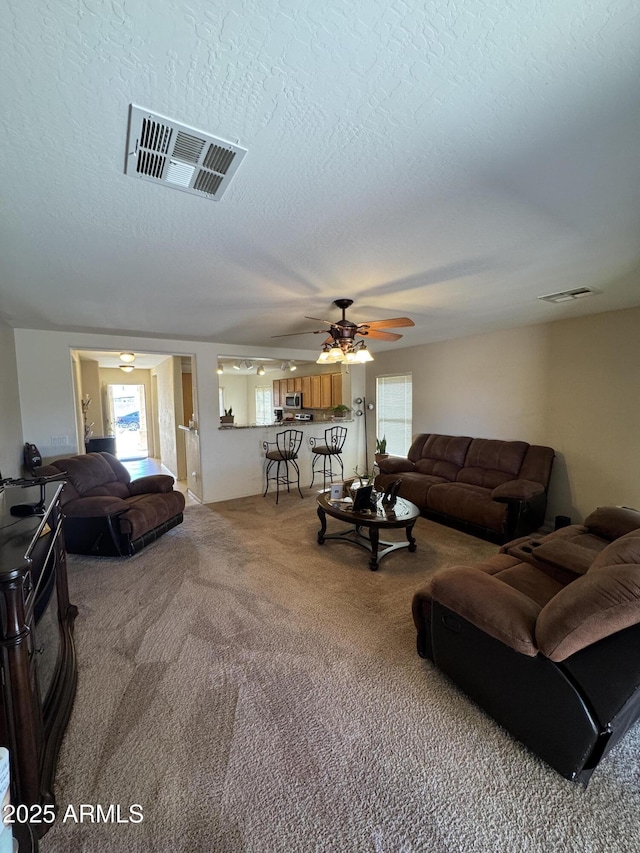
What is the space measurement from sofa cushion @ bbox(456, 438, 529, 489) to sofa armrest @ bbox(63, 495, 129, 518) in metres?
4.07

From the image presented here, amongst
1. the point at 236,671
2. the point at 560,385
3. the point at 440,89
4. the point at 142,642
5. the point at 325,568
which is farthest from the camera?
the point at 560,385

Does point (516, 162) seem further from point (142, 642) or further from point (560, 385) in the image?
point (560, 385)

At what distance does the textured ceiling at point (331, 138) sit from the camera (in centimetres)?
81

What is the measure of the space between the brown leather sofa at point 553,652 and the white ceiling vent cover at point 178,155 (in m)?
2.10

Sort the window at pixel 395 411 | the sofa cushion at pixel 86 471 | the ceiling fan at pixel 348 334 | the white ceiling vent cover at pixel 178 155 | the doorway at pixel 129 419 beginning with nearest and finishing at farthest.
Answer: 1. the white ceiling vent cover at pixel 178 155
2. the ceiling fan at pixel 348 334
3. the sofa cushion at pixel 86 471
4. the window at pixel 395 411
5. the doorway at pixel 129 419

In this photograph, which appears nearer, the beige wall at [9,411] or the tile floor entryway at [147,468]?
the beige wall at [9,411]

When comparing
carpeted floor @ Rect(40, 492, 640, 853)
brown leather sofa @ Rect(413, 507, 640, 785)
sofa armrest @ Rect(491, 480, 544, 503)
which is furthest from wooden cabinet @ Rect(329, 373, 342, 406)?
brown leather sofa @ Rect(413, 507, 640, 785)

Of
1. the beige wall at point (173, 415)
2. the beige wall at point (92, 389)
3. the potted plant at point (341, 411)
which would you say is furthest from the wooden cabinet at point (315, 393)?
the beige wall at point (92, 389)

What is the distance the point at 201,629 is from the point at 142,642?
35 centimetres

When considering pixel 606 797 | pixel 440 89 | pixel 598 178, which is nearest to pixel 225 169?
pixel 440 89

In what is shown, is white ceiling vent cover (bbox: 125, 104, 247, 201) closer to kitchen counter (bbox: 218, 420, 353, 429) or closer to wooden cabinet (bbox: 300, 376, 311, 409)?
kitchen counter (bbox: 218, 420, 353, 429)

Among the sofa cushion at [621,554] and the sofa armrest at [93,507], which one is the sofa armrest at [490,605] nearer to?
the sofa cushion at [621,554]

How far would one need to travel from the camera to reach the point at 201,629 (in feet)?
7.41

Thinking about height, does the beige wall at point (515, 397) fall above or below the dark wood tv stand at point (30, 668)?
above
